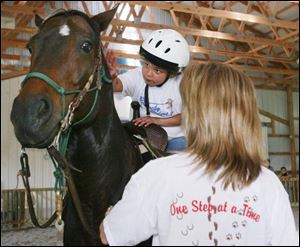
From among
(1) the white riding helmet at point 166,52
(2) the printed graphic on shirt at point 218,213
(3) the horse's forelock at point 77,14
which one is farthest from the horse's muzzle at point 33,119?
(1) the white riding helmet at point 166,52

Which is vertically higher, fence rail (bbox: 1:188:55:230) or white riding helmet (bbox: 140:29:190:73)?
white riding helmet (bbox: 140:29:190:73)

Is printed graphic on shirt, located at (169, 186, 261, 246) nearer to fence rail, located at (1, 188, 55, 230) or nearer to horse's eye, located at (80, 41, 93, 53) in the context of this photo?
horse's eye, located at (80, 41, 93, 53)

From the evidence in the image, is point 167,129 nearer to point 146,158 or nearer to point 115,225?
point 146,158

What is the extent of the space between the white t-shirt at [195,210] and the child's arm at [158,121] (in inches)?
47.8

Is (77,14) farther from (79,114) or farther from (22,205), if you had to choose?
(22,205)

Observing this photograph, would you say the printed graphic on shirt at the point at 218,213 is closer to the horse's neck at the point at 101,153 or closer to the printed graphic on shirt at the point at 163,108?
the horse's neck at the point at 101,153

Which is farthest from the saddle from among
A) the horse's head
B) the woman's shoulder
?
the woman's shoulder

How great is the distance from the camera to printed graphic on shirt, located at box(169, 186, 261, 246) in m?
1.35

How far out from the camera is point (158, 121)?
2.71 meters

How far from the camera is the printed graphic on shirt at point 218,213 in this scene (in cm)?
135

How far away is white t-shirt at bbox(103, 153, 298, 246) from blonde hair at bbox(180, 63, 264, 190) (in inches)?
2.1

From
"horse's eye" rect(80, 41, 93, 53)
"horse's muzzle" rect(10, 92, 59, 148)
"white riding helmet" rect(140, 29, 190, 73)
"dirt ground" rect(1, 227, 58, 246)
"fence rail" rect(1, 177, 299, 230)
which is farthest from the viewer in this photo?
"fence rail" rect(1, 177, 299, 230)

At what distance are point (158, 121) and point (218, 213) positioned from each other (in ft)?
4.58

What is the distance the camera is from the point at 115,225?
144cm
